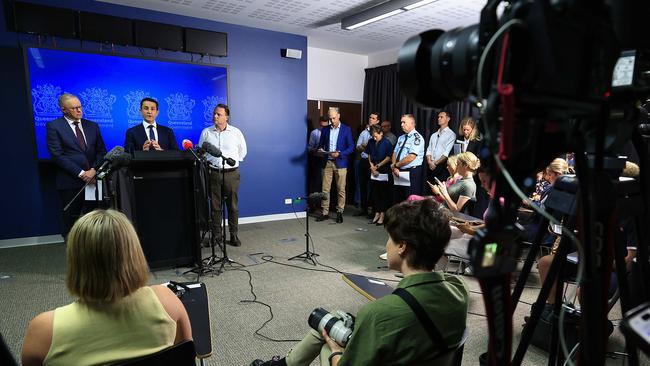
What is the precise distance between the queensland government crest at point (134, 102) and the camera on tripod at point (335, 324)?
3.99m

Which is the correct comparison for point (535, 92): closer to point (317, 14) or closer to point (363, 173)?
point (317, 14)

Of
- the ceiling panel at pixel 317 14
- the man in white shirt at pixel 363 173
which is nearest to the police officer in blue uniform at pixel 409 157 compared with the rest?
the man in white shirt at pixel 363 173

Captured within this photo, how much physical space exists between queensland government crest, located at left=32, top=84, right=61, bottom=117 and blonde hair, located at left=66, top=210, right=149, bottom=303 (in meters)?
3.87

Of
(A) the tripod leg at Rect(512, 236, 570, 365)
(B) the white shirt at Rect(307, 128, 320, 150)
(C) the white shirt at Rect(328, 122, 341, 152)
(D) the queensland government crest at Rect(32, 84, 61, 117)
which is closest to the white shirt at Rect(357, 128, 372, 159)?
(C) the white shirt at Rect(328, 122, 341, 152)

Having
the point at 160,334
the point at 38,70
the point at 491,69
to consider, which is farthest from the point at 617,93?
the point at 38,70

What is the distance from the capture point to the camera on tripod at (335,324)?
1.37 metres

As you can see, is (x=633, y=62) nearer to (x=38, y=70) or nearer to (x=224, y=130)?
(x=224, y=130)

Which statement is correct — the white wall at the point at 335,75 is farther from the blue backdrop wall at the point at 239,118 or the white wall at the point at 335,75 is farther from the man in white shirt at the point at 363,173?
the man in white shirt at the point at 363,173

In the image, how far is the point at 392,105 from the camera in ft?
21.5

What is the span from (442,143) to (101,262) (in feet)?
15.7

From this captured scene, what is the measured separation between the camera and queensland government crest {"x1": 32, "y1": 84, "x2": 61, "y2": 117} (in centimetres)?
395

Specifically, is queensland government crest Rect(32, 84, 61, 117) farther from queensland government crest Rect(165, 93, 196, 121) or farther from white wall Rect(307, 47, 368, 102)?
white wall Rect(307, 47, 368, 102)

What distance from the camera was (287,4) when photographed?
421 cm

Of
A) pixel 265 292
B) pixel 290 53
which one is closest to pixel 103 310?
pixel 265 292
